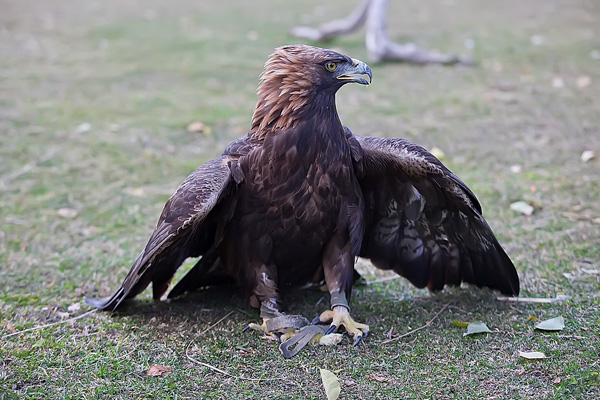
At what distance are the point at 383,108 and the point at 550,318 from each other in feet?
14.9

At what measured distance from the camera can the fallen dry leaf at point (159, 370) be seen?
3586mm

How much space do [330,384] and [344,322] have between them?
650 mm

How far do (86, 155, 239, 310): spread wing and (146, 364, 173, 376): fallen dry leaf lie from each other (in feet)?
1.60

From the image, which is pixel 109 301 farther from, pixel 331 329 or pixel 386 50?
pixel 386 50

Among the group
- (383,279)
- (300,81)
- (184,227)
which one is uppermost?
(300,81)

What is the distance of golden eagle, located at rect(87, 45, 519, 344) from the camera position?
387 centimetres

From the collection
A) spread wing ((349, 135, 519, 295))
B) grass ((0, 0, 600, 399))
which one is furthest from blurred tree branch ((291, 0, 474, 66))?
spread wing ((349, 135, 519, 295))

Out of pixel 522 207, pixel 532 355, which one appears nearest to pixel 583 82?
pixel 522 207

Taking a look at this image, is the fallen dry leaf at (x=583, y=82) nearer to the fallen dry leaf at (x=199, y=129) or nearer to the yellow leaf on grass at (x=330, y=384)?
the fallen dry leaf at (x=199, y=129)

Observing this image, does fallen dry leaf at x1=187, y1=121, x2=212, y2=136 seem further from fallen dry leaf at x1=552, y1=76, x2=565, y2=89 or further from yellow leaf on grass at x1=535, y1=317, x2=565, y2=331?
yellow leaf on grass at x1=535, y1=317, x2=565, y2=331

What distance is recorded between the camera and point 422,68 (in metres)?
10.0

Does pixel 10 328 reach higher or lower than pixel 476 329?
lower

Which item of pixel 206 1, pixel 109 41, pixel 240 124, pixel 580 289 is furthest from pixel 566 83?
pixel 206 1

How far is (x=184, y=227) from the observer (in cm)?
365
